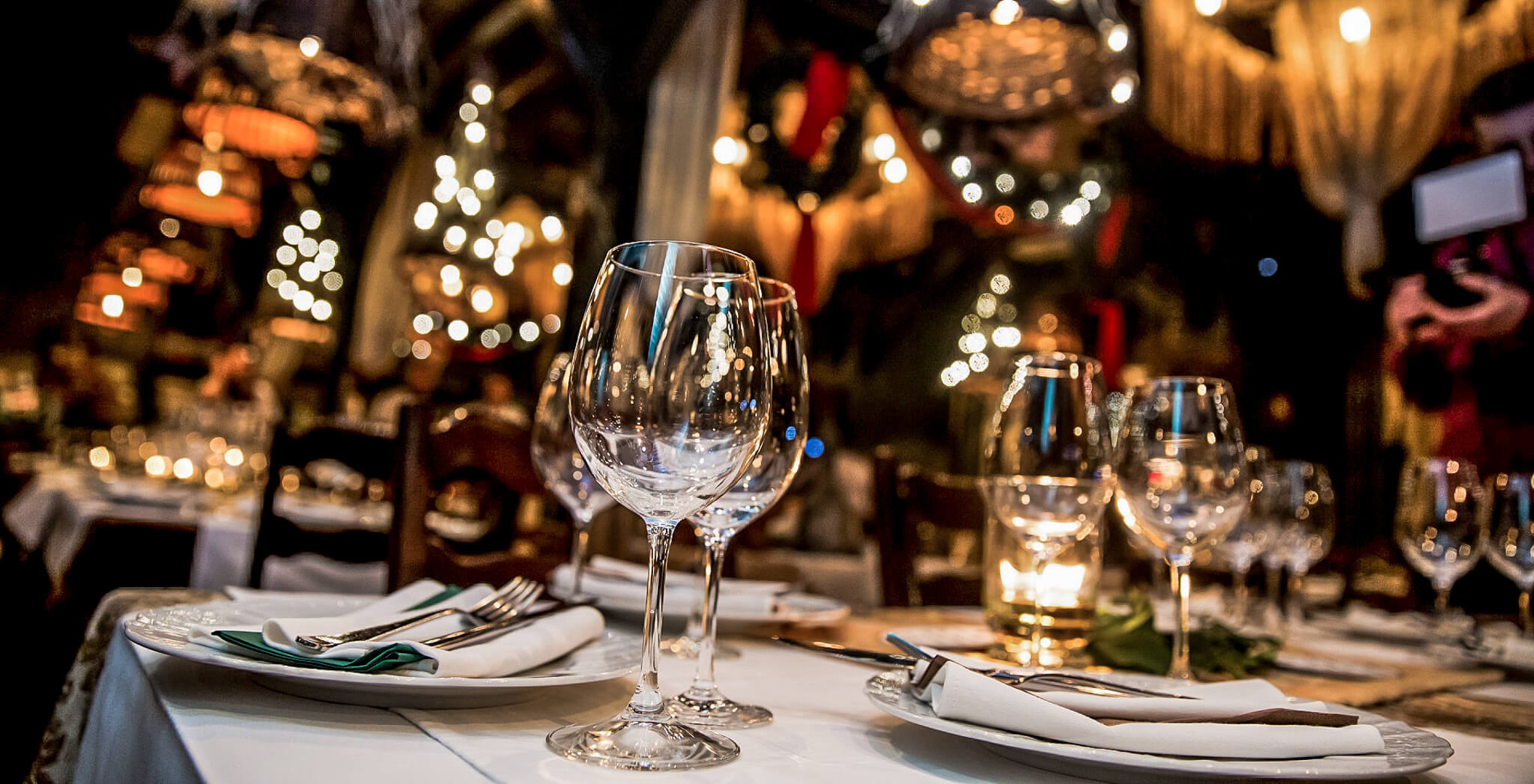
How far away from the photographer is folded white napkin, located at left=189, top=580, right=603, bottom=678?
0.52 metres

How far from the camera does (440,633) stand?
0.61 m

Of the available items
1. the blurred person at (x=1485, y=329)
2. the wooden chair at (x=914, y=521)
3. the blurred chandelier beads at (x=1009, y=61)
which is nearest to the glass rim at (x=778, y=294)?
the wooden chair at (x=914, y=521)

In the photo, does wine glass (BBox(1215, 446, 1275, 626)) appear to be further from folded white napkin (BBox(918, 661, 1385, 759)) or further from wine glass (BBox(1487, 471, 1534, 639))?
folded white napkin (BBox(918, 661, 1385, 759))

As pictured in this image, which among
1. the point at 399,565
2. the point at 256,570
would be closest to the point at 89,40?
the point at 256,570

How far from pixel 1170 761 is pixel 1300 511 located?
1.05 metres

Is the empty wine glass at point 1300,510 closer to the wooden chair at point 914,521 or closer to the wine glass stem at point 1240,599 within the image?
the wine glass stem at point 1240,599

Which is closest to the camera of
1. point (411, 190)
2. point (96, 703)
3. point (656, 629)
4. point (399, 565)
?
point (656, 629)

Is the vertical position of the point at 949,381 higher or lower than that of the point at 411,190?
lower

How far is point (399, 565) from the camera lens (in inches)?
44.8

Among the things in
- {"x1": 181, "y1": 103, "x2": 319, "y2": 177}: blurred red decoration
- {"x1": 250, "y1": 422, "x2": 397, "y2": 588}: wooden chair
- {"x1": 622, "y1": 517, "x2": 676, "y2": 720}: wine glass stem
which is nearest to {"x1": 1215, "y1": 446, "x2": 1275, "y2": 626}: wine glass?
{"x1": 622, "y1": 517, "x2": 676, "y2": 720}: wine glass stem

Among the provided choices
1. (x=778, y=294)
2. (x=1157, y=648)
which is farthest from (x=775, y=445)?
(x=1157, y=648)

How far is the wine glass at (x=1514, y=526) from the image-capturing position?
1230mm

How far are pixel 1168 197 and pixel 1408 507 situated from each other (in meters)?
4.82

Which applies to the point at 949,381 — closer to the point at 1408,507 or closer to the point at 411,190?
the point at 411,190
